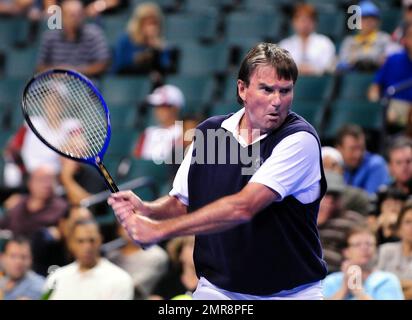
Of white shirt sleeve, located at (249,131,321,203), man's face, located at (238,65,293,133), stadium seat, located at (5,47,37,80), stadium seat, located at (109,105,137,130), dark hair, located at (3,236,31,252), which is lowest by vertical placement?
dark hair, located at (3,236,31,252)

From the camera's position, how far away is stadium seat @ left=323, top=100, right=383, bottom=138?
9.11 meters

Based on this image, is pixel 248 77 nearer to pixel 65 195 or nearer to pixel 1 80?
pixel 65 195

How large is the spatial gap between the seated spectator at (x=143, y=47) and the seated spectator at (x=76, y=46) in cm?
19

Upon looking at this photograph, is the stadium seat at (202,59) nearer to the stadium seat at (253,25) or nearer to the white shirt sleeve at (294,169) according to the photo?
the stadium seat at (253,25)

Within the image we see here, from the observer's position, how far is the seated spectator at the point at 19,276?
7332mm

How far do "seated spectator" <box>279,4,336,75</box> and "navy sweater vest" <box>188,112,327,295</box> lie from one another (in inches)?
215

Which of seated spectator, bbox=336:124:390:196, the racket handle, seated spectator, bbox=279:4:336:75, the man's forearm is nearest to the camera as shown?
the man's forearm

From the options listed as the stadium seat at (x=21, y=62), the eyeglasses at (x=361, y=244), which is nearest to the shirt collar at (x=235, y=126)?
the eyeglasses at (x=361, y=244)

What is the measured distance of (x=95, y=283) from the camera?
703cm

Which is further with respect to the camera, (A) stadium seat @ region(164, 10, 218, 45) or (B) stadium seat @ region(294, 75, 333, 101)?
(A) stadium seat @ region(164, 10, 218, 45)

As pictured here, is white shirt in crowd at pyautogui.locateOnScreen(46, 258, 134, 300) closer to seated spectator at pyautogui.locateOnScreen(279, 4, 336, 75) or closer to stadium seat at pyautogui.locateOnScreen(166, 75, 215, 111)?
stadium seat at pyautogui.locateOnScreen(166, 75, 215, 111)

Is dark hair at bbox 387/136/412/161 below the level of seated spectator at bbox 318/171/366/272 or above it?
above

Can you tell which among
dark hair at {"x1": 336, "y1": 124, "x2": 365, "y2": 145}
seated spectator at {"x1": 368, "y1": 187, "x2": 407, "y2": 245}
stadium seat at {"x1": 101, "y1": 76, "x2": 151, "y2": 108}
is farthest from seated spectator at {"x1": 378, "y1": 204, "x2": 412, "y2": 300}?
stadium seat at {"x1": 101, "y1": 76, "x2": 151, "y2": 108}
